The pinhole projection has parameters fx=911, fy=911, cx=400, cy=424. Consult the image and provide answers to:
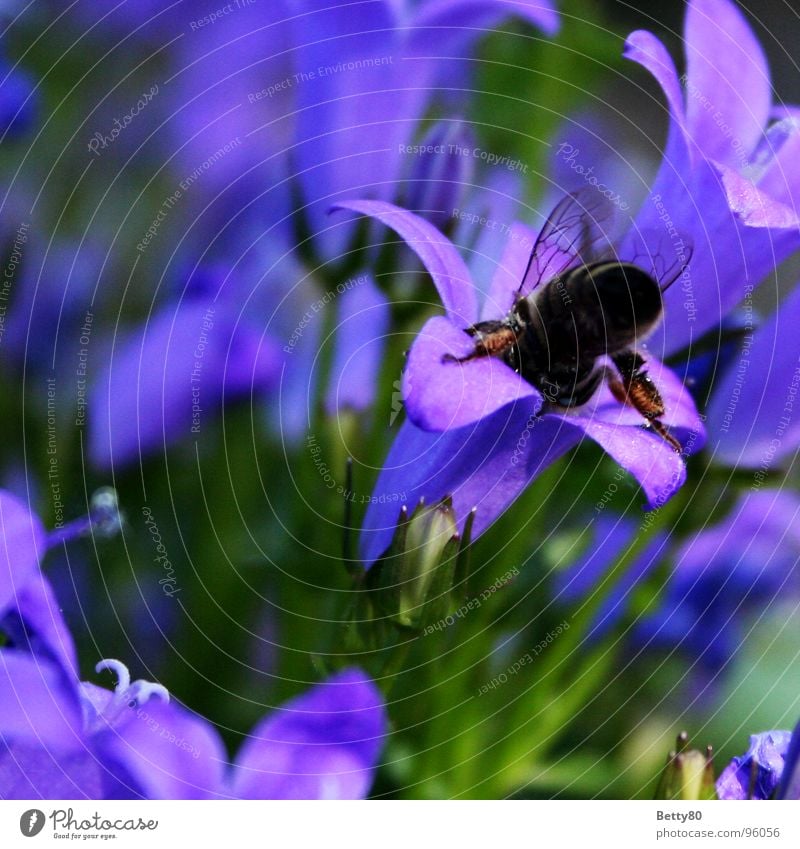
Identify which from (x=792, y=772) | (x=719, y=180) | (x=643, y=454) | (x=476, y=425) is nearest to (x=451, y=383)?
(x=476, y=425)

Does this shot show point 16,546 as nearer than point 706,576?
Yes

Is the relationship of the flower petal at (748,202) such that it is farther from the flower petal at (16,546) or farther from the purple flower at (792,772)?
the flower petal at (16,546)

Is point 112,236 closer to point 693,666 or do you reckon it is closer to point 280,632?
point 280,632

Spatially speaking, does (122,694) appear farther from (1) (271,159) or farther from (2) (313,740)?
(1) (271,159)

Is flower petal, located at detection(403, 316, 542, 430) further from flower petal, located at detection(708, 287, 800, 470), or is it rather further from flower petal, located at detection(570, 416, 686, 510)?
flower petal, located at detection(708, 287, 800, 470)

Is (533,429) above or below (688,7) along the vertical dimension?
below

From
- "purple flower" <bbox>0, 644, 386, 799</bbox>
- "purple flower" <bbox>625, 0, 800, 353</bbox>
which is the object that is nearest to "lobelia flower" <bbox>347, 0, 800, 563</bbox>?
"purple flower" <bbox>625, 0, 800, 353</bbox>
